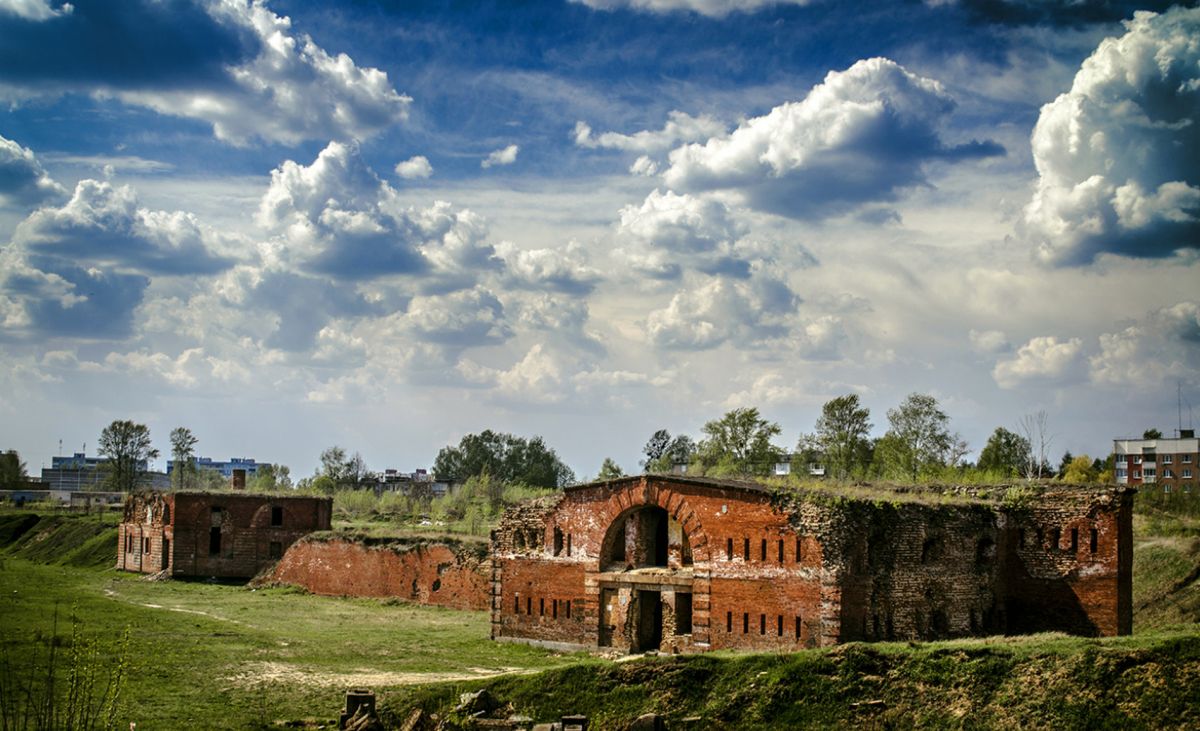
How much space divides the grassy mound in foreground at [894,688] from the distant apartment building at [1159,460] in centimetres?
7979

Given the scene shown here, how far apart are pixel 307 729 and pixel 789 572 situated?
12163 millimetres

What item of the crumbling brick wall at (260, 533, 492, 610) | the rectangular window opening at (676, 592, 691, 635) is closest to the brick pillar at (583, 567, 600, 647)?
the rectangular window opening at (676, 592, 691, 635)

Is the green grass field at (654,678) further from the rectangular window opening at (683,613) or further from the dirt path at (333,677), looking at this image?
the rectangular window opening at (683,613)

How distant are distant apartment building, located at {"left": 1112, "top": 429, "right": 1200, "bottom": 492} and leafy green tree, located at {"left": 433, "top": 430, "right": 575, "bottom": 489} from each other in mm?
53084

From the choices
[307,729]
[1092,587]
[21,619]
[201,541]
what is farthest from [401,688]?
[201,541]

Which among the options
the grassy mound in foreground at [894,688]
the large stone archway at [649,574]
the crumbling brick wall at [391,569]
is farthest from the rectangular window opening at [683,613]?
the crumbling brick wall at [391,569]

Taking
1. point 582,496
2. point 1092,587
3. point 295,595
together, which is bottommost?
point 295,595

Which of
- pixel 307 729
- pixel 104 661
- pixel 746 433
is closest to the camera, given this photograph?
pixel 307 729

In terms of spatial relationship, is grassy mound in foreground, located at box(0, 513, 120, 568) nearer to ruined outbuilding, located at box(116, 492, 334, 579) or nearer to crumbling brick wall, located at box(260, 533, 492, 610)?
ruined outbuilding, located at box(116, 492, 334, 579)

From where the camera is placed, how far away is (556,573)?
103ft

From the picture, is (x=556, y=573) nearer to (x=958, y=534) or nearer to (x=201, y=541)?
(x=958, y=534)

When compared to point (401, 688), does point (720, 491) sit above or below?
above

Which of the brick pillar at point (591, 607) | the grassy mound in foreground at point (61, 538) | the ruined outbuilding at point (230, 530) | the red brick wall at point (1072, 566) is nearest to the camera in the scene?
the red brick wall at point (1072, 566)

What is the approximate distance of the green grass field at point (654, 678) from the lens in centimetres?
1872
